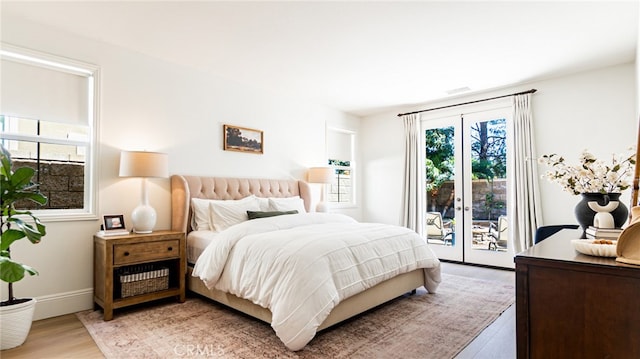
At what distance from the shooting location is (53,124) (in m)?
3.24

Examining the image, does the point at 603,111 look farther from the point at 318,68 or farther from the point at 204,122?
the point at 204,122

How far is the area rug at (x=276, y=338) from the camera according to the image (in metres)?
2.31

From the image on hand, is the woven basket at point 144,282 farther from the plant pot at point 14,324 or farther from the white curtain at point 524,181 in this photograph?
the white curtain at point 524,181

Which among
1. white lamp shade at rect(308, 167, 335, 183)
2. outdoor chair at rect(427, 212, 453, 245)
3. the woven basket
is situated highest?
white lamp shade at rect(308, 167, 335, 183)

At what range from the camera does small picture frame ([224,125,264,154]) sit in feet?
14.6

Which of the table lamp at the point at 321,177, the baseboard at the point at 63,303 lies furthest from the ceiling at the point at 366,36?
the baseboard at the point at 63,303

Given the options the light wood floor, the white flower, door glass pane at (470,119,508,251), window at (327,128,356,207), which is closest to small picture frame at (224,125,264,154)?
window at (327,128,356,207)

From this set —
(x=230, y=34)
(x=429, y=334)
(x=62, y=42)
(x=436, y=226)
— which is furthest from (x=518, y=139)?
(x=62, y=42)

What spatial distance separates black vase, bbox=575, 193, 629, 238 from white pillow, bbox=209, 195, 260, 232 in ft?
10.0

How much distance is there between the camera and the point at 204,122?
4.22 meters

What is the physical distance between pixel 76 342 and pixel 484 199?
201 inches

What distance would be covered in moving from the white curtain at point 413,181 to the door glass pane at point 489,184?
0.84 m

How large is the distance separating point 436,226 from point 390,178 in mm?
1172

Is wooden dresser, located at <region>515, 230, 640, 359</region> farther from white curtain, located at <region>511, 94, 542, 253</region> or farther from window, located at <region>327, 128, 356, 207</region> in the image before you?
window, located at <region>327, 128, 356, 207</region>
